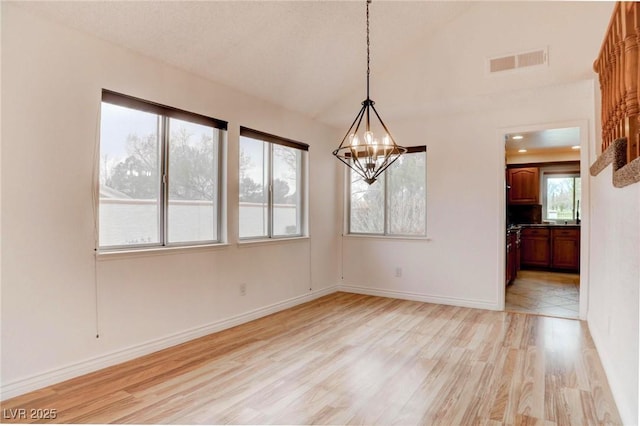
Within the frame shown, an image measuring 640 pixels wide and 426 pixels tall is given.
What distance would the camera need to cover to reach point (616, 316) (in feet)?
8.16

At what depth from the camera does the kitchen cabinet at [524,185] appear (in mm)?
8242

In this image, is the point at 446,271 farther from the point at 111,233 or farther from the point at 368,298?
the point at 111,233

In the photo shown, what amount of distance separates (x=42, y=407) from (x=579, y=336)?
14.6 ft

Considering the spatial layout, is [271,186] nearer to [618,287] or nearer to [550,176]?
[618,287]

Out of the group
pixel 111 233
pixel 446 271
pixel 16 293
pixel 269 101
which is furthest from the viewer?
pixel 446 271

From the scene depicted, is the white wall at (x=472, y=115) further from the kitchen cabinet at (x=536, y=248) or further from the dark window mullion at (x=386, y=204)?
the kitchen cabinet at (x=536, y=248)

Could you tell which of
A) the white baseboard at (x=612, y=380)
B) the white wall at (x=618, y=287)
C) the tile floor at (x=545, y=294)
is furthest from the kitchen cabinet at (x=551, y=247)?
the white baseboard at (x=612, y=380)

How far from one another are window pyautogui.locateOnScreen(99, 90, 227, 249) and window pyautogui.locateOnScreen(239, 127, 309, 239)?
407 millimetres

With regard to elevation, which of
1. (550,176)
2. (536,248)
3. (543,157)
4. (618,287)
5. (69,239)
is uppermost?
(543,157)

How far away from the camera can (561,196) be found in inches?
328

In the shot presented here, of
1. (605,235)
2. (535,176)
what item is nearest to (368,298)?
(605,235)

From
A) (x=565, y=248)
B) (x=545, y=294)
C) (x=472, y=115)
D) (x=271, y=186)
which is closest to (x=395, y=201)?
(x=472, y=115)

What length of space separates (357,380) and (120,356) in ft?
6.18

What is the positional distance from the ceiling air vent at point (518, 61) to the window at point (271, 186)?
2.46 metres
